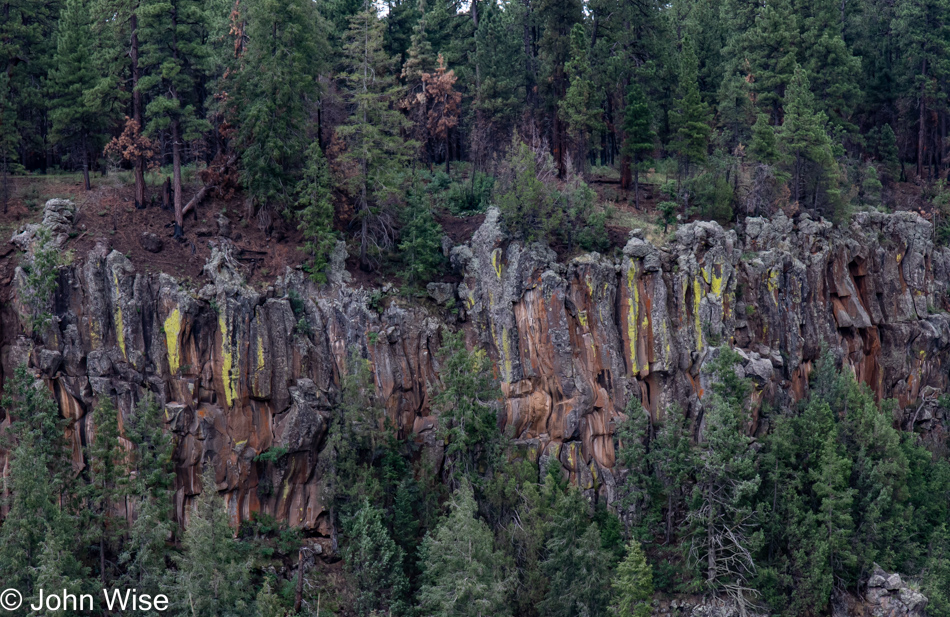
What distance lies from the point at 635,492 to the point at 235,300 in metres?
19.1

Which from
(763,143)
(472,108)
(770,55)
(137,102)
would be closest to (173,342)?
(137,102)

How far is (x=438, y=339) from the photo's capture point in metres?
43.3

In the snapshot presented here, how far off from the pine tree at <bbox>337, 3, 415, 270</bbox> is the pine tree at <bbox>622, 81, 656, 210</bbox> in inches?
494

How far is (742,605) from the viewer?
38.7 meters

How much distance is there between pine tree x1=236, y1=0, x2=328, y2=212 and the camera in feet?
140

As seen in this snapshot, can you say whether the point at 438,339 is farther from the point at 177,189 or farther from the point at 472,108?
the point at 472,108

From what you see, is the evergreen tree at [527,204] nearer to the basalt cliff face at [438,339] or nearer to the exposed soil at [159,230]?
the basalt cliff face at [438,339]

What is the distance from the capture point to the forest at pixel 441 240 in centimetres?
3675

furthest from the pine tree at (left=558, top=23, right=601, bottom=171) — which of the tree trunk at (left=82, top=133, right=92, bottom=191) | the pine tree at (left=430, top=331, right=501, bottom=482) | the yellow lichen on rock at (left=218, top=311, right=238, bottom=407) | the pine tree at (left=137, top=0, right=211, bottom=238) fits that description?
the tree trunk at (left=82, top=133, right=92, bottom=191)

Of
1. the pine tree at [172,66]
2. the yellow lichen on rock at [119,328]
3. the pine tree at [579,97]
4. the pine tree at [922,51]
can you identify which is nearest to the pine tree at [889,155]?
the pine tree at [922,51]

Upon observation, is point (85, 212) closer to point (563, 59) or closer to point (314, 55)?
point (314, 55)

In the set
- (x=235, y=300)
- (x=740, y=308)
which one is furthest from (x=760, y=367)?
Answer: (x=235, y=300)

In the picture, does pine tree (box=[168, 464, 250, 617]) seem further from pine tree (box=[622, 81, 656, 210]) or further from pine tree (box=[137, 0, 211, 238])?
pine tree (box=[622, 81, 656, 210])

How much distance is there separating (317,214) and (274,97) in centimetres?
581
